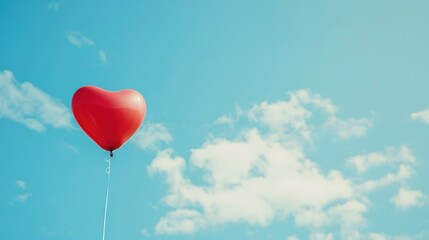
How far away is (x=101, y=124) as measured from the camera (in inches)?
986

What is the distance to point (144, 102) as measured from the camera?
86.3 ft

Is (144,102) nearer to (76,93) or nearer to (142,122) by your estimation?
(142,122)

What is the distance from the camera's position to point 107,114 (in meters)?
25.0

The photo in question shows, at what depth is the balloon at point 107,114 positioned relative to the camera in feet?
82.3

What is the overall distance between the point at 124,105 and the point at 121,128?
0.85 m

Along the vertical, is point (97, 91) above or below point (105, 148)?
above

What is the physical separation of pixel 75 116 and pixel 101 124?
4.16 ft

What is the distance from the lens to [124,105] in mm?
25344

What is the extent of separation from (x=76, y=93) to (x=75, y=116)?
86cm

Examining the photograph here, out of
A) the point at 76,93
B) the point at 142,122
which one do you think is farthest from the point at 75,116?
the point at 142,122

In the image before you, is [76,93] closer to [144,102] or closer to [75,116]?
[75,116]

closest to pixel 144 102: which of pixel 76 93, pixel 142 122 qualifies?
pixel 142 122

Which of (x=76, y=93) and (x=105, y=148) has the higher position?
(x=76, y=93)

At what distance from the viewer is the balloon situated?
25.1m
